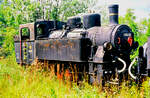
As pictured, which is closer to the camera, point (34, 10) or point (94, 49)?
point (94, 49)

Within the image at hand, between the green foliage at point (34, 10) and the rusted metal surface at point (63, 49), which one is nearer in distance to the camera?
the rusted metal surface at point (63, 49)

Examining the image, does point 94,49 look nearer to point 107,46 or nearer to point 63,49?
point 107,46

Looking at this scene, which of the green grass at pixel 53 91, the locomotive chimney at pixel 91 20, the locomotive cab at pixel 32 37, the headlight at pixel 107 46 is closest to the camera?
the green grass at pixel 53 91

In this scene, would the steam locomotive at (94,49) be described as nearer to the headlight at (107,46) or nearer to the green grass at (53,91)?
the headlight at (107,46)

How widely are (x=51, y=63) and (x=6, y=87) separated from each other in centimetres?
261

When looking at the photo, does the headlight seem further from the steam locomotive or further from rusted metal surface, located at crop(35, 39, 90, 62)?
rusted metal surface, located at crop(35, 39, 90, 62)

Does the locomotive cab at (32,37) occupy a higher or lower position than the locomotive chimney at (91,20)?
lower

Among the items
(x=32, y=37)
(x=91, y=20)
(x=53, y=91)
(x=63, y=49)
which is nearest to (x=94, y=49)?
(x=63, y=49)

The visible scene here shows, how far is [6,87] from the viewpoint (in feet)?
17.6

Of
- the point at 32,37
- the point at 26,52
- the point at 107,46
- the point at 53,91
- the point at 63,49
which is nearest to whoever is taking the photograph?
the point at 53,91

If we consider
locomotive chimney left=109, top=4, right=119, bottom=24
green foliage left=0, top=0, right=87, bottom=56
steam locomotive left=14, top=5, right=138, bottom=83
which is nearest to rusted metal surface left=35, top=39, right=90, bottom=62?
steam locomotive left=14, top=5, right=138, bottom=83

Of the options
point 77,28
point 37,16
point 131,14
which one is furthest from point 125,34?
point 37,16

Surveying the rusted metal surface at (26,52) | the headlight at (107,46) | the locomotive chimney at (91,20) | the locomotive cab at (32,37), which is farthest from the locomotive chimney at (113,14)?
the rusted metal surface at (26,52)

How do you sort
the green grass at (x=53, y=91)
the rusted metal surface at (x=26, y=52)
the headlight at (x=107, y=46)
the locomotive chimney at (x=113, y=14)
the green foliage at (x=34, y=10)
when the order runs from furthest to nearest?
the green foliage at (x=34, y=10)
the rusted metal surface at (x=26, y=52)
the locomotive chimney at (x=113, y=14)
the headlight at (x=107, y=46)
the green grass at (x=53, y=91)
